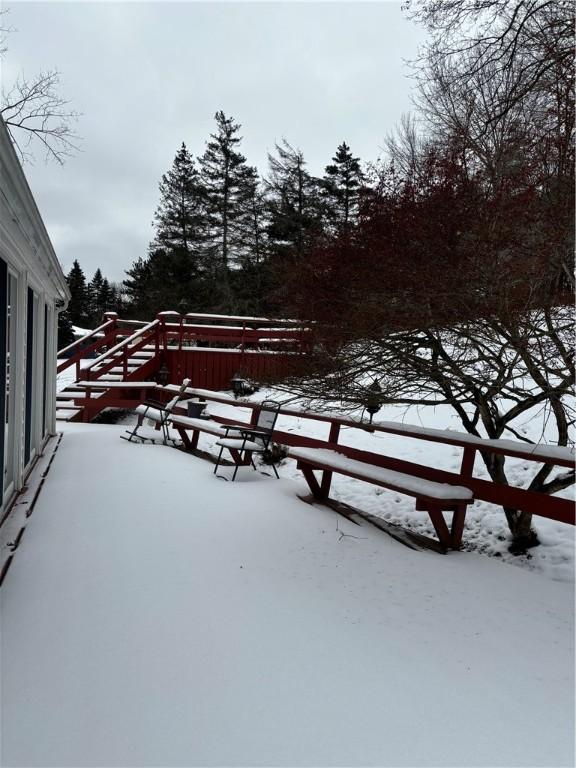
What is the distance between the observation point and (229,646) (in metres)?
2.41

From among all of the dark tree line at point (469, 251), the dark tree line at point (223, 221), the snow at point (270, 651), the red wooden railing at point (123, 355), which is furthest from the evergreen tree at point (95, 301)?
the snow at point (270, 651)

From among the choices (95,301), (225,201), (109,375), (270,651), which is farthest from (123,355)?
(95,301)

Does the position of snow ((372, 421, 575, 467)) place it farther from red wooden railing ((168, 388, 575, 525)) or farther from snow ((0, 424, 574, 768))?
snow ((0, 424, 574, 768))

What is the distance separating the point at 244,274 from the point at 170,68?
13.8m

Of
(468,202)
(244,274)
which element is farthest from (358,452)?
(244,274)

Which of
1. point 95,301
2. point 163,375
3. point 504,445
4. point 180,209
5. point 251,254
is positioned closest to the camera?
point 504,445

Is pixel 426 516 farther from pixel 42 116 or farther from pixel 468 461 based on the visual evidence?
pixel 42 116

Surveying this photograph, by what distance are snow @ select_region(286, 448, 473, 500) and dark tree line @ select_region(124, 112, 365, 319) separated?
17.1 metres

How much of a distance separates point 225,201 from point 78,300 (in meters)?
24.7

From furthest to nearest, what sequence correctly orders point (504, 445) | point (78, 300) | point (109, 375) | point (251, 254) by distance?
point (78, 300) < point (251, 254) < point (109, 375) < point (504, 445)

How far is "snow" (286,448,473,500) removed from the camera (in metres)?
3.76

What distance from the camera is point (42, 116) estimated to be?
11.6m

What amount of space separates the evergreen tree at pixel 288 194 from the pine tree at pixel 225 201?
5.79 ft

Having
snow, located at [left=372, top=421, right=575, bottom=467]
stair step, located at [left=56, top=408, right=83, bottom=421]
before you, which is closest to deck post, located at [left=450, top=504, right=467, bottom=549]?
snow, located at [left=372, top=421, right=575, bottom=467]
